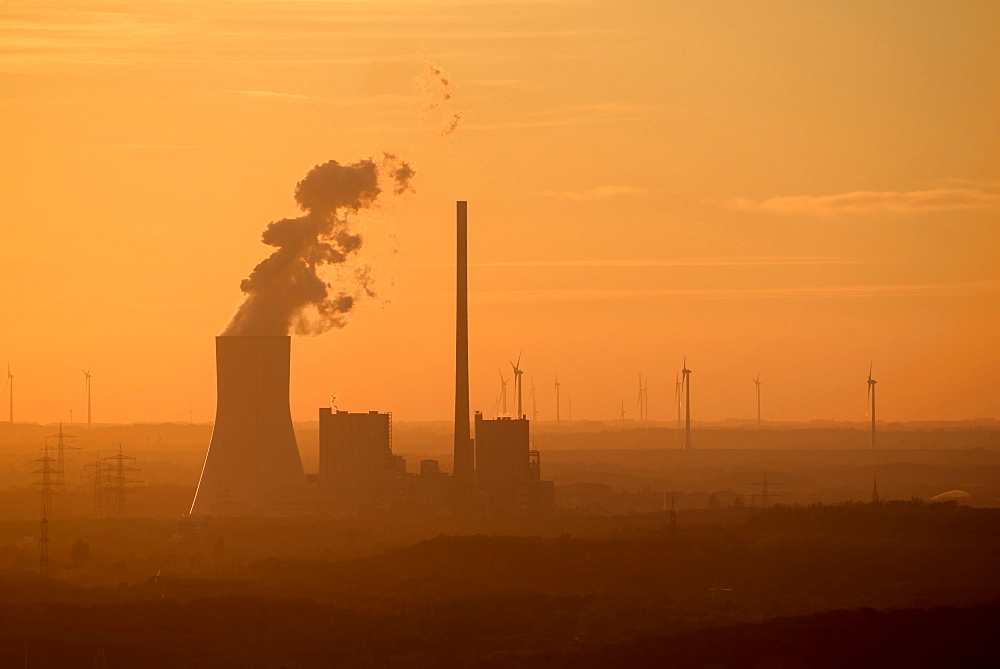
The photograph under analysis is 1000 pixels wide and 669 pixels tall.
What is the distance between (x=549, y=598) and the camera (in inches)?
2667

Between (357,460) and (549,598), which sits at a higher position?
(357,460)

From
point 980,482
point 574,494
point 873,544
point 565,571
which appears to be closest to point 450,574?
point 565,571

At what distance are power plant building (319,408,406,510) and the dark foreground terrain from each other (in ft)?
13.9

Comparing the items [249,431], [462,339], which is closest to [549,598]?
[249,431]

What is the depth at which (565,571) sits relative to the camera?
3066 inches

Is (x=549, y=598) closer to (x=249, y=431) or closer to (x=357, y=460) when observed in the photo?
(x=249, y=431)

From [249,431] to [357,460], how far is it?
18536 millimetres

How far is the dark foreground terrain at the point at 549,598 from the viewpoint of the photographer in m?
56.6

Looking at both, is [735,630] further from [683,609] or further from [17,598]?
[17,598]

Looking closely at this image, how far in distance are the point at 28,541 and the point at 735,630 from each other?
143ft

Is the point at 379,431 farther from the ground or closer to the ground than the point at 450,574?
farther from the ground

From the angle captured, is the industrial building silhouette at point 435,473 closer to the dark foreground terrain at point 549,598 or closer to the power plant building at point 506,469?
the power plant building at point 506,469

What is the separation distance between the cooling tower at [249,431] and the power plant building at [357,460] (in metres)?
11.3

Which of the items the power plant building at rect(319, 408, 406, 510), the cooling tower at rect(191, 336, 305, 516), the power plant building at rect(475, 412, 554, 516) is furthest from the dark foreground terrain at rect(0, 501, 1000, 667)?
the power plant building at rect(475, 412, 554, 516)
